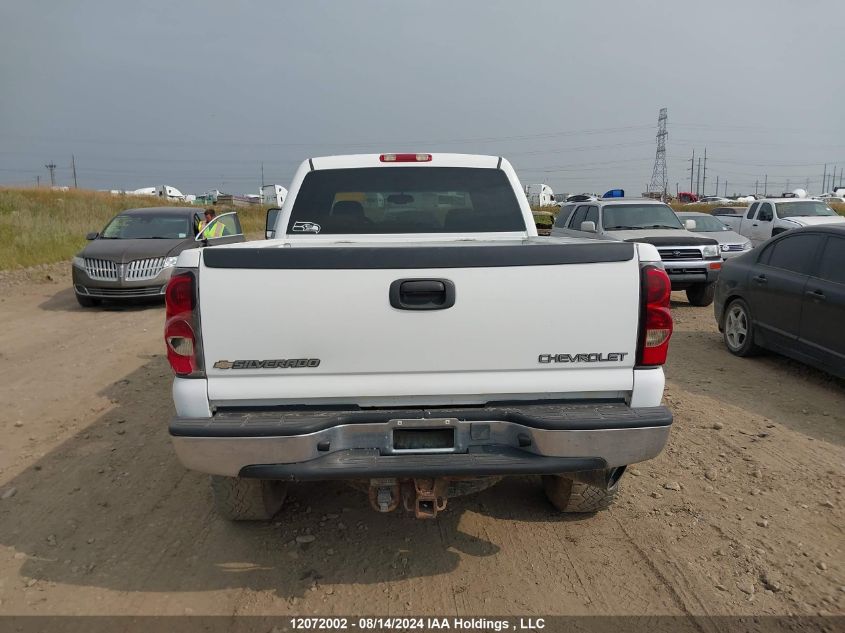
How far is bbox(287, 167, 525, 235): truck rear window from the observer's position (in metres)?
4.65

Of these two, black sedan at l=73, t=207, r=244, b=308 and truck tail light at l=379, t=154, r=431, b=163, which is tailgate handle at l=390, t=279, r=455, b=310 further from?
black sedan at l=73, t=207, r=244, b=308

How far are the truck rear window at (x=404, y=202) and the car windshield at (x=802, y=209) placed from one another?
1593 centimetres

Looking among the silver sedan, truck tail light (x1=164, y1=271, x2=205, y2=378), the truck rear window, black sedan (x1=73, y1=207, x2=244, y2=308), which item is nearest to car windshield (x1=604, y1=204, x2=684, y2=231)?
the silver sedan

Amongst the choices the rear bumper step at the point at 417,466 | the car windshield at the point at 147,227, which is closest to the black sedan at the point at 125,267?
the car windshield at the point at 147,227

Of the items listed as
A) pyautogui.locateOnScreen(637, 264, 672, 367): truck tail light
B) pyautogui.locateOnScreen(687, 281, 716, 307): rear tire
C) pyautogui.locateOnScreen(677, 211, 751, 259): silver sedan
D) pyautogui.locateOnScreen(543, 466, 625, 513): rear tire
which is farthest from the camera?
pyautogui.locateOnScreen(677, 211, 751, 259): silver sedan

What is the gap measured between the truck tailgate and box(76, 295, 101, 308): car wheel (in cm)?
990

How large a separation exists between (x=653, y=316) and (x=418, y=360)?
1.08 metres

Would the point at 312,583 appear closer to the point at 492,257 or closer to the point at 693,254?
the point at 492,257

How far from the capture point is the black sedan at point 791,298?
5.89 metres

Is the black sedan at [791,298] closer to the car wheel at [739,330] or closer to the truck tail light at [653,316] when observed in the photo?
the car wheel at [739,330]

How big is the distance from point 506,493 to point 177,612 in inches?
Answer: 80.5

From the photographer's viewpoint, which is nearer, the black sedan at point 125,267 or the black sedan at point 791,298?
the black sedan at point 791,298

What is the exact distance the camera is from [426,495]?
9.39 ft

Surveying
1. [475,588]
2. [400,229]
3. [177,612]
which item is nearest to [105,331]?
[400,229]
